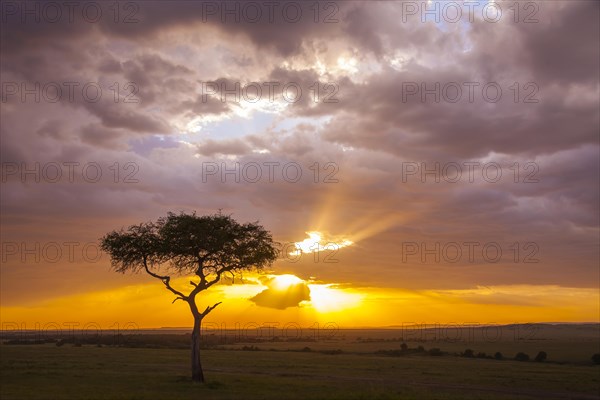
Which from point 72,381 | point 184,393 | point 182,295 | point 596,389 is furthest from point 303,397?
point 596,389

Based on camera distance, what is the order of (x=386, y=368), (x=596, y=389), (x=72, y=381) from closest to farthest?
(x=72, y=381) → (x=596, y=389) → (x=386, y=368)

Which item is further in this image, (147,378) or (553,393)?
(147,378)

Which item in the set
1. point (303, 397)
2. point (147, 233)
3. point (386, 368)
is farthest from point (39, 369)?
point (386, 368)

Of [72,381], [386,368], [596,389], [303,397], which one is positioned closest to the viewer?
[303,397]

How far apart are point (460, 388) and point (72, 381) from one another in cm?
3293

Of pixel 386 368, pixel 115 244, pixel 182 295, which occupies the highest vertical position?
pixel 115 244

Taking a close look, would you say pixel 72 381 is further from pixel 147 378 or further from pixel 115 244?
pixel 115 244

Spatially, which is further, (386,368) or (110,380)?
(386,368)

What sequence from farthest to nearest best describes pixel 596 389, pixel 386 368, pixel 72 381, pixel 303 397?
pixel 386 368
pixel 596 389
pixel 72 381
pixel 303 397

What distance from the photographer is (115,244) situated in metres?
54.6

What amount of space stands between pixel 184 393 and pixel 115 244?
1795cm

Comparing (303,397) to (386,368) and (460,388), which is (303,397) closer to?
(460,388)

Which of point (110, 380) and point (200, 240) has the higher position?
point (200, 240)

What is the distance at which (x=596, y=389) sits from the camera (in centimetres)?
5341
